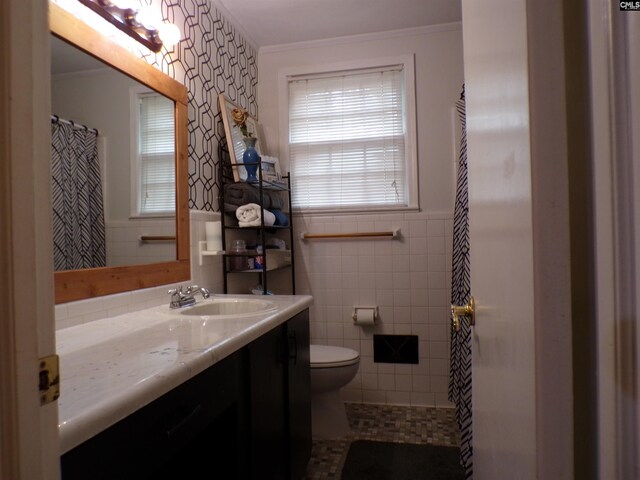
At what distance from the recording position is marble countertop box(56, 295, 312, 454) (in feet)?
2.05

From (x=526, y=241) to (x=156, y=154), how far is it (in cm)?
151

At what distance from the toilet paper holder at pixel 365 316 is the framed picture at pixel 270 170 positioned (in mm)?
998

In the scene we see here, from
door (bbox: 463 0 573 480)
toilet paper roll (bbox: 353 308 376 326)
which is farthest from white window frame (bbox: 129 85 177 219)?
toilet paper roll (bbox: 353 308 376 326)

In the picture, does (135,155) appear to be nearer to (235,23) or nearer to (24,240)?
(24,240)

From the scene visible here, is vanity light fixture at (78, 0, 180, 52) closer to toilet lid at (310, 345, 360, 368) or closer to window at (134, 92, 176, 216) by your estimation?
window at (134, 92, 176, 216)

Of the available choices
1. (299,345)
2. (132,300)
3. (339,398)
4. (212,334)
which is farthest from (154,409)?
(339,398)

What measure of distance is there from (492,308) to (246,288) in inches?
74.3

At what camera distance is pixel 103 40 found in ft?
4.37

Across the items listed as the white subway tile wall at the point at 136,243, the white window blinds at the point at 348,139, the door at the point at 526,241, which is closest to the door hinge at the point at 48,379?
the door at the point at 526,241

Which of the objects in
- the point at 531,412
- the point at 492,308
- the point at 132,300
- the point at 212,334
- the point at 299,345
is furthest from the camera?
the point at 299,345

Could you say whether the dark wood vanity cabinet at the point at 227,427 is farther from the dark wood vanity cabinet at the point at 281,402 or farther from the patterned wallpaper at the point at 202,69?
the patterned wallpaper at the point at 202,69

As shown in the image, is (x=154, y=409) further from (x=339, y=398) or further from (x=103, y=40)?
(x=339, y=398)

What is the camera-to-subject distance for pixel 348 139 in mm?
2664

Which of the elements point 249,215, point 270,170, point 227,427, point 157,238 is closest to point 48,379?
point 227,427
